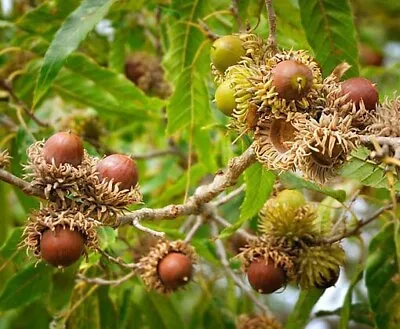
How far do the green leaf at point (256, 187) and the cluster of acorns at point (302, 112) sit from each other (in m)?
0.35

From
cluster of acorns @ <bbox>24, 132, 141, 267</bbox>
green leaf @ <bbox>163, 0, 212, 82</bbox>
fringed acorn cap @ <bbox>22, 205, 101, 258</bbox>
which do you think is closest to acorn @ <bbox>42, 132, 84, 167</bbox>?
cluster of acorns @ <bbox>24, 132, 141, 267</bbox>

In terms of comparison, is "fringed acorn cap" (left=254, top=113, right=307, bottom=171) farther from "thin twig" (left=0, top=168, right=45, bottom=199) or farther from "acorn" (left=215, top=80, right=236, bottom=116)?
"thin twig" (left=0, top=168, right=45, bottom=199)

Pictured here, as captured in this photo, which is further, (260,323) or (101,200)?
(260,323)

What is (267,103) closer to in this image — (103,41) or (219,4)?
(219,4)

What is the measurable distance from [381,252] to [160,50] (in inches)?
67.1

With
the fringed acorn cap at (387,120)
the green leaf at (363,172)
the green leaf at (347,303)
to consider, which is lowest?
the green leaf at (347,303)

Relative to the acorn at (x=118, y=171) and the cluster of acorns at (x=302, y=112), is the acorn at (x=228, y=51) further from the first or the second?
the acorn at (x=118, y=171)

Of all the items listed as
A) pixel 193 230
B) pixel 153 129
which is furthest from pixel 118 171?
pixel 153 129

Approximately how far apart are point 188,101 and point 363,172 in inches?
30.6

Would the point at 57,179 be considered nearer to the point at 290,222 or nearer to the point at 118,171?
the point at 118,171

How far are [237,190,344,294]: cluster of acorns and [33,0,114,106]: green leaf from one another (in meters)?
0.71

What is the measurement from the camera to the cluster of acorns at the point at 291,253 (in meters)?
2.28

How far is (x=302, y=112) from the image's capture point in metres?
1.86

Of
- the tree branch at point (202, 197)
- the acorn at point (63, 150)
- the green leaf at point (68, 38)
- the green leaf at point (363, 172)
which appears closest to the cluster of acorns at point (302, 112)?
the tree branch at point (202, 197)
